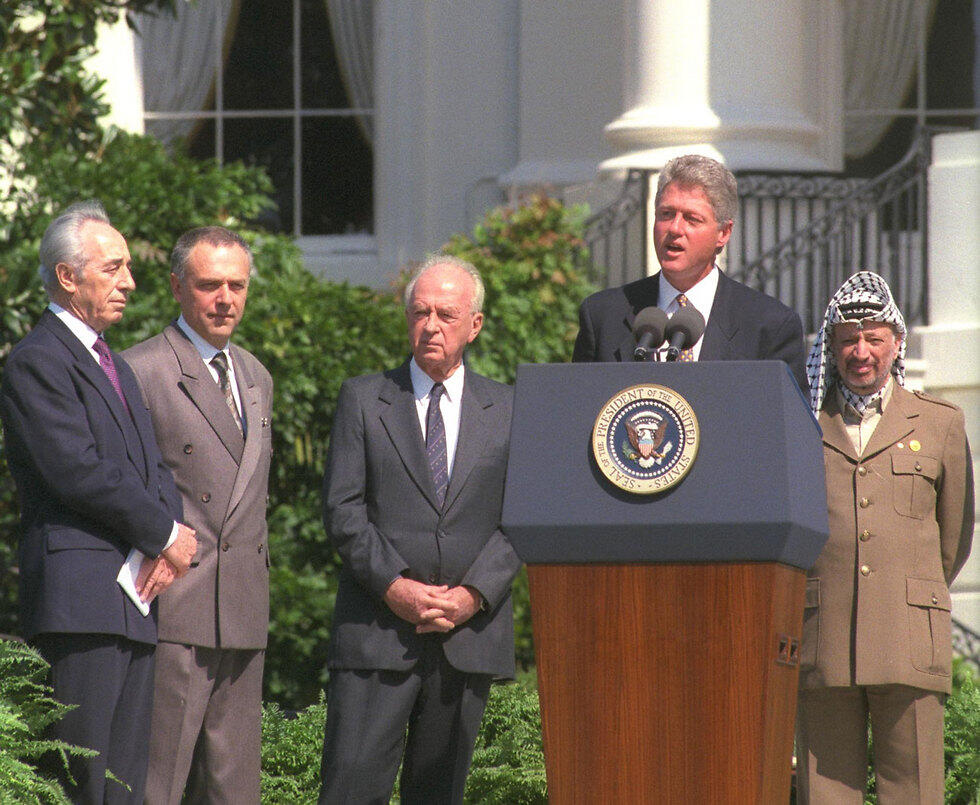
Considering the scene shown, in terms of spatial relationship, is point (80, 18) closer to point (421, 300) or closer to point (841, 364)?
point (421, 300)

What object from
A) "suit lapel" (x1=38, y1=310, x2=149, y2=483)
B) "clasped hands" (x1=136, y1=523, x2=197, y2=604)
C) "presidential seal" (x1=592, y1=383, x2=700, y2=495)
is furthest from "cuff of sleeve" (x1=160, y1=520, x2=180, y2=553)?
"presidential seal" (x1=592, y1=383, x2=700, y2=495)

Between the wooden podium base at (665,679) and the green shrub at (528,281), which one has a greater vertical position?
the green shrub at (528,281)

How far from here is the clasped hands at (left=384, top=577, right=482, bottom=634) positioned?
4.79m

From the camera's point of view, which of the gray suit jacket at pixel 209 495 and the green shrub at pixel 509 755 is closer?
the gray suit jacket at pixel 209 495

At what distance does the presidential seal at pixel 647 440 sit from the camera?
Answer: 381 centimetres

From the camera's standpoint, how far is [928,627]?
15.7ft

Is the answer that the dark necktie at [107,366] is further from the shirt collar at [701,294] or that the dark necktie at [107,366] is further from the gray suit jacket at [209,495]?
the shirt collar at [701,294]

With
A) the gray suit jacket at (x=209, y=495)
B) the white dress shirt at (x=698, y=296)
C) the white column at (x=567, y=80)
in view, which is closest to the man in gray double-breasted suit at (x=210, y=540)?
the gray suit jacket at (x=209, y=495)

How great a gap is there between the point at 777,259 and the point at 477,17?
11.2 ft

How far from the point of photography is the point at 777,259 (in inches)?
387

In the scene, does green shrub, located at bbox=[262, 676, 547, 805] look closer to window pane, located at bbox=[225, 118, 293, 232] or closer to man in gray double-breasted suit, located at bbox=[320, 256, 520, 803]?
man in gray double-breasted suit, located at bbox=[320, 256, 520, 803]

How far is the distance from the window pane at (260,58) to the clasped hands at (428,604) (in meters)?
8.69

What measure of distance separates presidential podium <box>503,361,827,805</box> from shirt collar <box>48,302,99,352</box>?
5.20 feet

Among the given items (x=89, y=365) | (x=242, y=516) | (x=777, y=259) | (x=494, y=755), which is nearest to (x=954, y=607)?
(x=777, y=259)
